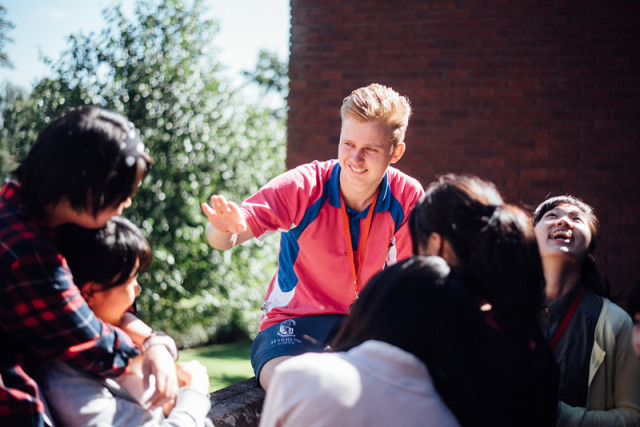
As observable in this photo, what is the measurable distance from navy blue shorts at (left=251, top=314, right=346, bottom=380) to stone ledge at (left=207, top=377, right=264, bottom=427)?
12cm

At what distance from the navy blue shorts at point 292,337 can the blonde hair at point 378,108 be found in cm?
104

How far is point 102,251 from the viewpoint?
1.96 meters

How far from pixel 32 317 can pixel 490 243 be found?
1.30m

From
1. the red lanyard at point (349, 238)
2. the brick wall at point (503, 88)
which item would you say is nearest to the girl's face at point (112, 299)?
the red lanyard at point (349, 238)

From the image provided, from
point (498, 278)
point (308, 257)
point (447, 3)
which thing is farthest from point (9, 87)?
point (498, 278)

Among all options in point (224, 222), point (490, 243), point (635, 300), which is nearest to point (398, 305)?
point (490, 243)

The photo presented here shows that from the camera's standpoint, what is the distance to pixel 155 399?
2.04m

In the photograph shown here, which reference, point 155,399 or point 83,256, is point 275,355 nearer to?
point 155,399

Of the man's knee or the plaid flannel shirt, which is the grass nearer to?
the man's knee

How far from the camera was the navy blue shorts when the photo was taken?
320 centimetres

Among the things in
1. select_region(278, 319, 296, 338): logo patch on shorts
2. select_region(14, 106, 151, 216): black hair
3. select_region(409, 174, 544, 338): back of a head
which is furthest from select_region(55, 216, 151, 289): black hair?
select_region(278, 319, 296, 338): logo patch on shorts

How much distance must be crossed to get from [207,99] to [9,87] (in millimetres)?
21195

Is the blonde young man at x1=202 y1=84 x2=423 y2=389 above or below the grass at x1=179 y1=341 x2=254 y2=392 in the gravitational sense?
above

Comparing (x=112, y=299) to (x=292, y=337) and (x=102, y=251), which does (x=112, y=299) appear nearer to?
(x=102, y=251)
